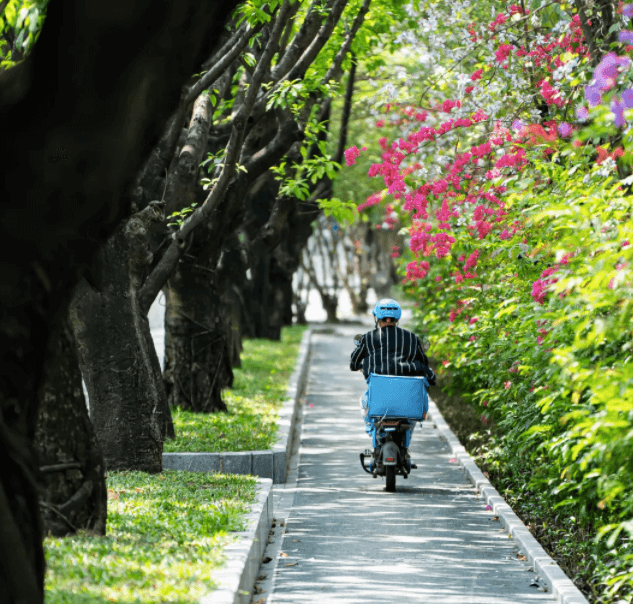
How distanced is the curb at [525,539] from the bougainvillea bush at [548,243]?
0.20 metres

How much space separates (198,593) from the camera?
18.4 ft

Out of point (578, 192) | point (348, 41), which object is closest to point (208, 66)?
point (348, 41)

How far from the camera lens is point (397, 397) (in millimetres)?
10938

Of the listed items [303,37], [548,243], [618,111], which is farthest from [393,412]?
[618,111]

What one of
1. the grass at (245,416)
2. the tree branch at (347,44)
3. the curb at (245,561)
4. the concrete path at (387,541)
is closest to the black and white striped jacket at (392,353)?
the concrete path at (387,541)

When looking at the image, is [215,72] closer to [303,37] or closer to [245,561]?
[303,37]

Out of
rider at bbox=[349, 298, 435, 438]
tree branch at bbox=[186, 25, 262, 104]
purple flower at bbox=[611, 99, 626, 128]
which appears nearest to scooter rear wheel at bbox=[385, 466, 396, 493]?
rider at bbox=[349, 298, 435, 438]

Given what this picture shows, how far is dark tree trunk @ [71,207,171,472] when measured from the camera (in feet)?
32.6

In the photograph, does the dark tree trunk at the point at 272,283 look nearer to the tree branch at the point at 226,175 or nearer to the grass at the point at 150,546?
the tree branch at the point at 226,175

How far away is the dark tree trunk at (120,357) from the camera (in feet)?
32.6

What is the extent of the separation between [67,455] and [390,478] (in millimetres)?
5080

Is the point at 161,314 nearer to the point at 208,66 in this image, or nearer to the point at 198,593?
the point at 208,66

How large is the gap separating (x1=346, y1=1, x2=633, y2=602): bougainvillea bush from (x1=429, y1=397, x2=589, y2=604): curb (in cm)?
20

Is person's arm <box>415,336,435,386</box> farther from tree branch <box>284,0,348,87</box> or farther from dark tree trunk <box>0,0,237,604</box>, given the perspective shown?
dark tree trunk <box>0,0,237,604</box>
